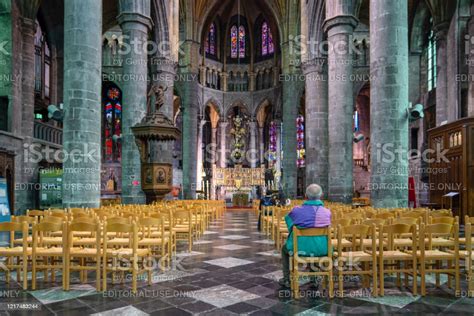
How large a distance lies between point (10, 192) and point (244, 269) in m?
16.1

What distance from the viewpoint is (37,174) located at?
21.8 metres

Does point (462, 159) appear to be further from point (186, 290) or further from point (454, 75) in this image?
point (186, 290)

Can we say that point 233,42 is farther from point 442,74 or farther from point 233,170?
point 442,74

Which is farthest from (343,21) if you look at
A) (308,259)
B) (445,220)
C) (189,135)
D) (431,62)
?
(189,135)

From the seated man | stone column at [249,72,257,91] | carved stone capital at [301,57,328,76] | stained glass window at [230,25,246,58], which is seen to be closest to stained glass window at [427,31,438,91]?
carved stone capital at [301,57,328,76]

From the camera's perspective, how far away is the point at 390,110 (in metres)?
12.1

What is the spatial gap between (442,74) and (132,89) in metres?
17.1

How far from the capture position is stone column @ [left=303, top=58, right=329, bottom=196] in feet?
71.4

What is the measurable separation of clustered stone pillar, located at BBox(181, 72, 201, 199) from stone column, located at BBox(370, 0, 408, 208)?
62.0 feet

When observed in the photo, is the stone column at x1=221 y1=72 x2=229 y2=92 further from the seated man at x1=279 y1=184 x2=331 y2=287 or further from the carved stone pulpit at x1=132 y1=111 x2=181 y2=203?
the seated man at x1=279 y1=184 x2=331 y2=287

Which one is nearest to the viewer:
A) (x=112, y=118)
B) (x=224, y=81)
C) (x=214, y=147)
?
(x=112, y=118)

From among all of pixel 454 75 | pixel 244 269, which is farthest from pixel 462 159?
pixel 244 269

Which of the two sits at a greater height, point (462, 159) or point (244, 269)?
point (462, 159)

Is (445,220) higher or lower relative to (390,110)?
lower
